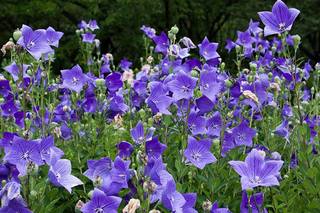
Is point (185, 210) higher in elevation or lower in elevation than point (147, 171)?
lower

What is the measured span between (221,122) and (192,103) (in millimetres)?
297

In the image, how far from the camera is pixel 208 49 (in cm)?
325

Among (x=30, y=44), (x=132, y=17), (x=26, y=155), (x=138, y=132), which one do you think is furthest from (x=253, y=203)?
(x=132, y=17)

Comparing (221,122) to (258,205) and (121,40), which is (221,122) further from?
(121,40)

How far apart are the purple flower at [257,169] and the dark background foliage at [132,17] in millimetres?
7426

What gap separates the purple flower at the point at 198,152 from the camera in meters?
2.49

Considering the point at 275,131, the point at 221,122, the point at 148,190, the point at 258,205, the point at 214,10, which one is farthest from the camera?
Result: the point at 214,10

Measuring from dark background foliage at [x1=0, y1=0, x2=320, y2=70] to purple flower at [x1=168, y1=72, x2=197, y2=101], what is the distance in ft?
22.9

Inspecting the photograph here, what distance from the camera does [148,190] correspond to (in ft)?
6.03

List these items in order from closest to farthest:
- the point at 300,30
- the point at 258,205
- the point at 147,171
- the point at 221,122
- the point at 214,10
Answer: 1. the point at 147,171
2. the point at 258,205
3. the point at 221,122
4. the point at 300,30
5. the point at 214,10

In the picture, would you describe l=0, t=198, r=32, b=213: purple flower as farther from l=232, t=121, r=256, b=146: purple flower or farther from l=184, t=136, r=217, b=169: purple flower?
l=232, t=121, r=256, b=146: purple flower

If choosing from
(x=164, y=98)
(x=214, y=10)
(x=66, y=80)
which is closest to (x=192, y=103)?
(x=164, y=98)

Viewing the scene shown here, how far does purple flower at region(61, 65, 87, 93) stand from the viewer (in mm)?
3155

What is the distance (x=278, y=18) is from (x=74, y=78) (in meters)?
1.24
